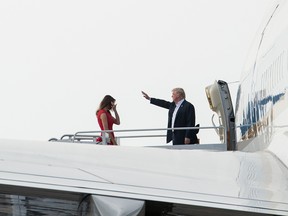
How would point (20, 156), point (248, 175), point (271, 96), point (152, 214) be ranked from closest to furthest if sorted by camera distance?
point (152, 214)
point (20, 156)
point (248, 175)
point (271, 96)

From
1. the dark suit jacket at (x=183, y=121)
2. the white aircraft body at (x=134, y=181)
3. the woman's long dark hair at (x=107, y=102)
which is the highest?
the woman's long dark hair at (x=107, y=102)

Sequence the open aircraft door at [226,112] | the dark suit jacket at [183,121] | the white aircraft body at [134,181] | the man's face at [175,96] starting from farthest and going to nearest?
the man's face at [175,96] → the dark suit jacket at [183,121] → the open aircraft door at [226,112] → the white aircraft body at [134,181]

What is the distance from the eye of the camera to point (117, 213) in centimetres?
376

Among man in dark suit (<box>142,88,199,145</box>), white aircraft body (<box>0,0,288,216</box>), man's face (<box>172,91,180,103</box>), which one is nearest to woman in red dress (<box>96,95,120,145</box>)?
man in dark suit (<box>142,88,199,145</box>)

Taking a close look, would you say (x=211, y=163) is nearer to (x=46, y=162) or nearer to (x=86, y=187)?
(x=46, y=162)

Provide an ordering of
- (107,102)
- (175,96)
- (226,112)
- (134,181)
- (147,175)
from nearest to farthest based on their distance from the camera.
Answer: (134,181) < (147,175) < (226,112) < (175,96) < (107,102)

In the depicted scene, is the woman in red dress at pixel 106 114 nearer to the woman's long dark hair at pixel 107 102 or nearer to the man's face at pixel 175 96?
the woman's long dark hair at pixel 107 102

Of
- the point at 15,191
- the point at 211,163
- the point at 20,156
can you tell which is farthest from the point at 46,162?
the point at 211,163

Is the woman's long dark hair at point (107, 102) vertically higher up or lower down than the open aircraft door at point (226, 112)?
higher up

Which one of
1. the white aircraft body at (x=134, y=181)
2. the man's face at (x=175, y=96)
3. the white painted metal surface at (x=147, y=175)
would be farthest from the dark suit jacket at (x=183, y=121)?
the white painted metal surface at (x=147, y=175)

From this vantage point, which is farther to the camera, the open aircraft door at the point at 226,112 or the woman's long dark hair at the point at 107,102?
the woman's long dark hair at the point at 107,102

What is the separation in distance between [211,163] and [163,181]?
1196 mm

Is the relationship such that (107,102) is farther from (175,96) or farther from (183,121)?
(183,121)

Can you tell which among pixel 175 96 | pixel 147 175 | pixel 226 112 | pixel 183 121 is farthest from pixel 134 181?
pixel 175 96
